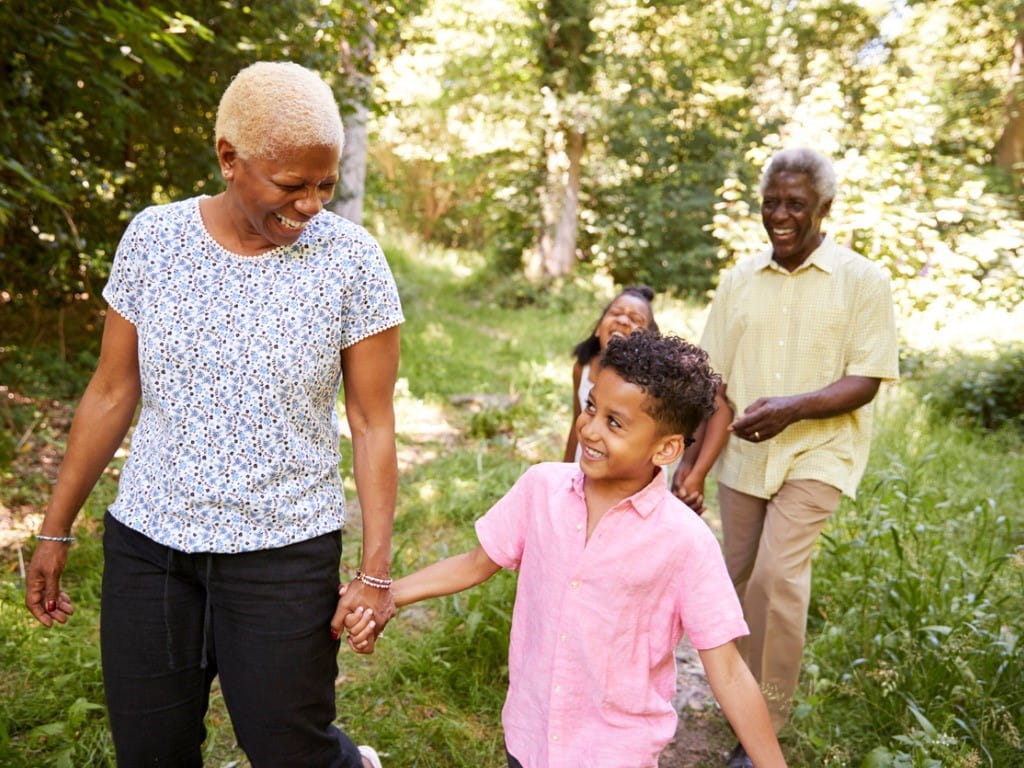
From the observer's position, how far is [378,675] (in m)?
3.40

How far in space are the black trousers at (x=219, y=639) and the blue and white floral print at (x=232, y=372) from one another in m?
0.07

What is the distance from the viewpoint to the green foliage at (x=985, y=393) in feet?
25.2

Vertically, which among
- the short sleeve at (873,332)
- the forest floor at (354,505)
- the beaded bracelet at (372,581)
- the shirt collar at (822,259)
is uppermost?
the shirt collar at (822,259)

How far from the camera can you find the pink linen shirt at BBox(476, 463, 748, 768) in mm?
1778

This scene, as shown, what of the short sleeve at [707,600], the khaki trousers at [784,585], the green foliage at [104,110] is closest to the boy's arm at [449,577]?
the short sleeve at [707,600]

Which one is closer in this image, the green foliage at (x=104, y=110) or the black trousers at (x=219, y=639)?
the black trousers at (x=219, y=639)

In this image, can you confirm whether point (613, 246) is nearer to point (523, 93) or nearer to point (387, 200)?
point (523, 93)

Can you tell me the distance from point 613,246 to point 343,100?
998cm

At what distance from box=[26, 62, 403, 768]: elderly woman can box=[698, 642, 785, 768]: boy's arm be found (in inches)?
31.4

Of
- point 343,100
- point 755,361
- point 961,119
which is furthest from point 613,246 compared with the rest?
point 755,361

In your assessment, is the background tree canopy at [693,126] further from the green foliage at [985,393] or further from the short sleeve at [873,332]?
the short sleeve at [873,332]

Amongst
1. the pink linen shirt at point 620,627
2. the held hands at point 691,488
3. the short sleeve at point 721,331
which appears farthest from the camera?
the short sleeve at point 721,331

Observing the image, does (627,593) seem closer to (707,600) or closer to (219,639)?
(707,600)

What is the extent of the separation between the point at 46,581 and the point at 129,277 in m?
0.81
